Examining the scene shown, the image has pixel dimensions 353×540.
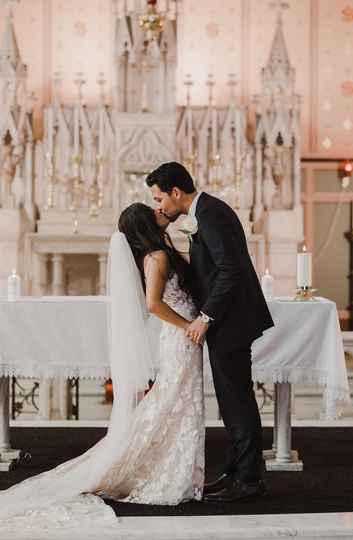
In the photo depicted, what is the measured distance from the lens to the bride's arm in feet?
14.5

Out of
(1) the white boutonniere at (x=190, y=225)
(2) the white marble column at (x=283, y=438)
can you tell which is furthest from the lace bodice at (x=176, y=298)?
(2) the white marble column at (x=283, y=438)

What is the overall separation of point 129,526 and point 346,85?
356 inches

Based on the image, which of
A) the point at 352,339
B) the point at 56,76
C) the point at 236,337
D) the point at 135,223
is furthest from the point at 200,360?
the point at 56,76

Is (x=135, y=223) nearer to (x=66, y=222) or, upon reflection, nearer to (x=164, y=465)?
(x=164, y=465)

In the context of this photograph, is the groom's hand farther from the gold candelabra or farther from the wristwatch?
→ the gold candelabra

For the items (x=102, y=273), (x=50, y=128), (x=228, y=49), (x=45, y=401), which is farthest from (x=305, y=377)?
→ (x=228, y=49)

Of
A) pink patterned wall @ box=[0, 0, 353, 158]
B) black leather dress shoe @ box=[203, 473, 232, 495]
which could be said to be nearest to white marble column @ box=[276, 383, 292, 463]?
black leather dress shoe @ box=[203, 473, 232, 495]

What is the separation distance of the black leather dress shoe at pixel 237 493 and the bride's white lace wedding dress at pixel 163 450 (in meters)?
0.08

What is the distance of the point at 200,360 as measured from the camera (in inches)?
182

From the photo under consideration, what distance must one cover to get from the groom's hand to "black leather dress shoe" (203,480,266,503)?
73cm

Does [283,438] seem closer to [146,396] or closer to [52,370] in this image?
[146,396]

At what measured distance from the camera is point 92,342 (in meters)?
5.29

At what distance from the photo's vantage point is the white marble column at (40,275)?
11.0m

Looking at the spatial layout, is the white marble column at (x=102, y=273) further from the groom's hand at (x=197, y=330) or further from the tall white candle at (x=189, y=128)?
the groom's hand at (x=197, y=330)
